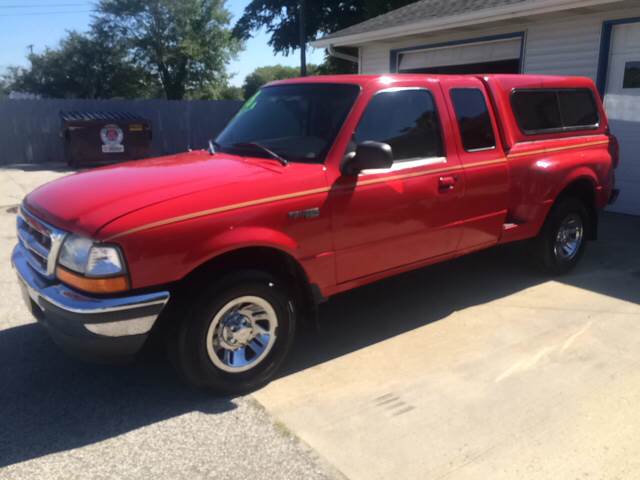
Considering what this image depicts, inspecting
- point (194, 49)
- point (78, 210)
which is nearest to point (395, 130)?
point (78, 210)

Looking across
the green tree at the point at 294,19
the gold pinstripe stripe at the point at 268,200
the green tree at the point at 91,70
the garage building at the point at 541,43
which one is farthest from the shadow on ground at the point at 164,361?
the green tree at the point at 91,70

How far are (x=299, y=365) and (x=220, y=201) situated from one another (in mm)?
1377

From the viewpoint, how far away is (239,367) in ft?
11.4

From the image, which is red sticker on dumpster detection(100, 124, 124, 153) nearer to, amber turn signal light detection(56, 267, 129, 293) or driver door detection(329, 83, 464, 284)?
driver door detection(329, 83, 464, 284)

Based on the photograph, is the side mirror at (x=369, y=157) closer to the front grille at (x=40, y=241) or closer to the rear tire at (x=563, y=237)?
the front grille at (x=40, y=241)

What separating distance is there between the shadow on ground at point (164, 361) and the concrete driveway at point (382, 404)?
1 centimetres

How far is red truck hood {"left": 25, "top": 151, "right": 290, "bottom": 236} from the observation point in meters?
3.05

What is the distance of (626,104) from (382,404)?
23.2 ft

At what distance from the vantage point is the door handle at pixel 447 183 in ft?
13.9

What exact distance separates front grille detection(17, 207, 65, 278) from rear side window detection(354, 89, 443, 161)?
6.56 feet

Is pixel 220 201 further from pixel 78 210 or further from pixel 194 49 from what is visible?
pixel 194 49

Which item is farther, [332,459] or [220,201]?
[220,201]

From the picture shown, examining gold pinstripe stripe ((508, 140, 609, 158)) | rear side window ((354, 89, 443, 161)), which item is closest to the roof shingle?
gold pinstripe stripe ((508, 140, 609, 158))

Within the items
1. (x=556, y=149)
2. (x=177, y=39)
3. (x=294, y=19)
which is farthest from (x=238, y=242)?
(x=177, y=39)
